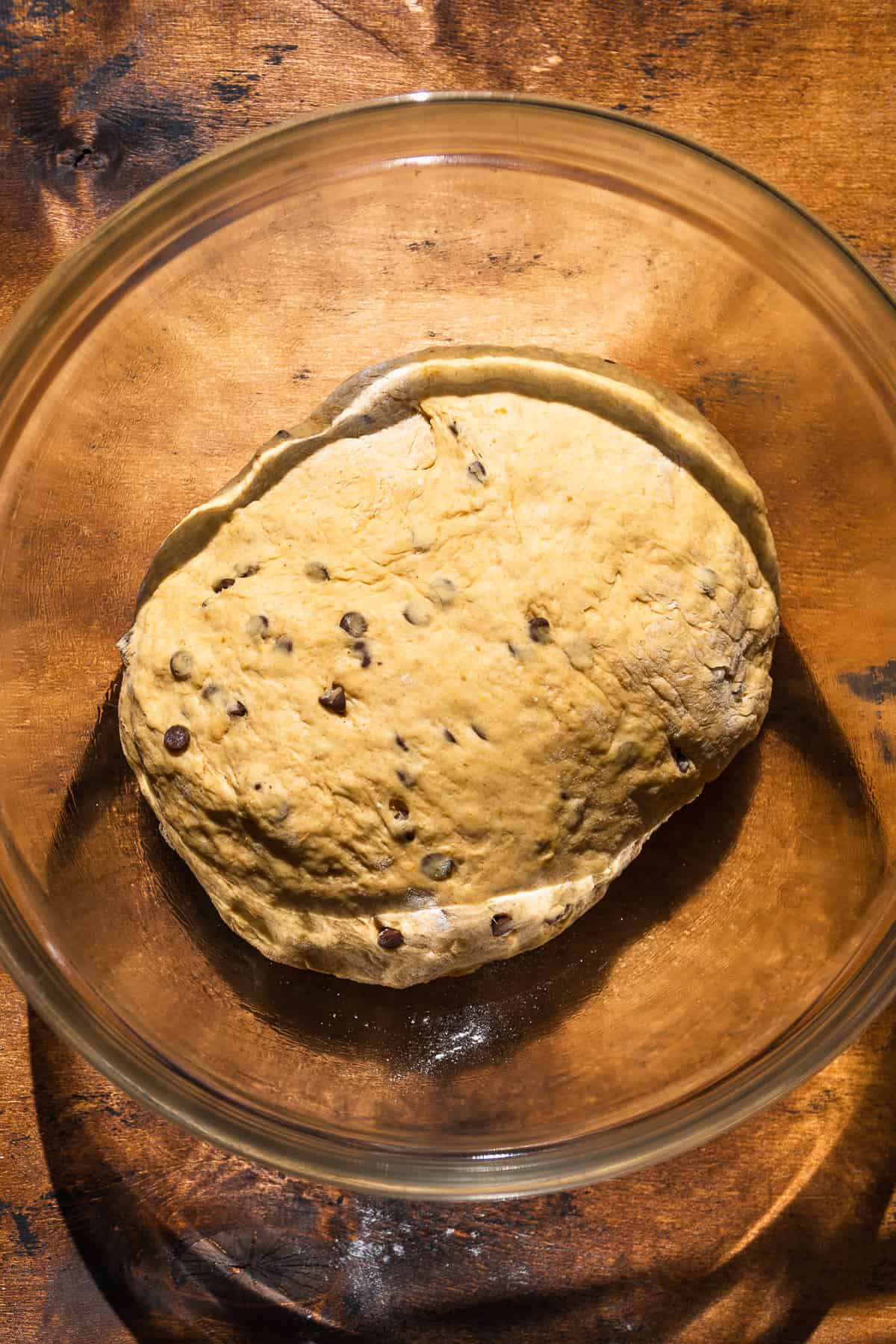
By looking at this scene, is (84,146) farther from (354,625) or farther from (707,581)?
(707,581)

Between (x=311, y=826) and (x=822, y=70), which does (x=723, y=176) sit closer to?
(x=822, y=70)

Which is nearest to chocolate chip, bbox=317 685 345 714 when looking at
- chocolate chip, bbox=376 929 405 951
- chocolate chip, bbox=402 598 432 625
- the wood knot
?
chocolate chip, bbox=402 598 432 625

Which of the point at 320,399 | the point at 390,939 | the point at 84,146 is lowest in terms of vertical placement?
the point at 390,939

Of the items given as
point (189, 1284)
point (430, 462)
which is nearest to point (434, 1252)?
point (189, 1284)

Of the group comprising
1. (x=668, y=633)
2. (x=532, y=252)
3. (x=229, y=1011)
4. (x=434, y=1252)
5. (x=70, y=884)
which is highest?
(x=532, y=252)

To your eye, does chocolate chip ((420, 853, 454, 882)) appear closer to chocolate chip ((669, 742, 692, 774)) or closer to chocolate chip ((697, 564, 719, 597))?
chocolate chip ((669, 742, 692, 774))

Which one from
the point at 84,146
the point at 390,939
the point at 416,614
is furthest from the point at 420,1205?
the point at 84,146
